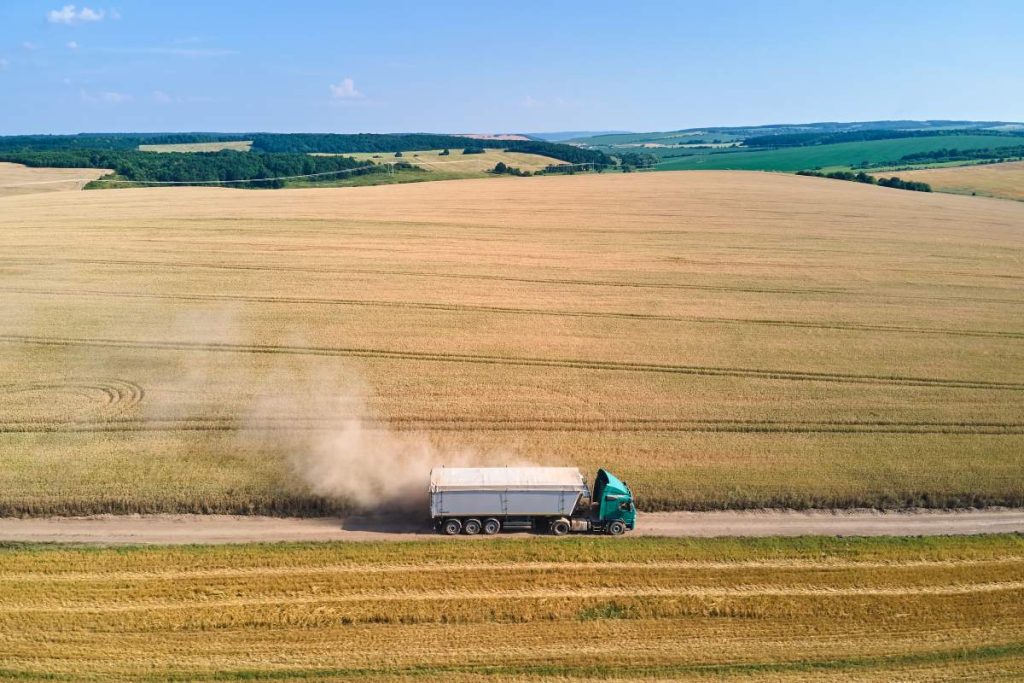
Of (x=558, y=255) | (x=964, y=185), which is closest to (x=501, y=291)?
(x=558, y=255)

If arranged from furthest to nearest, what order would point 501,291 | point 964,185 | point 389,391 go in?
point 964,185
point 501,291
point 389,391

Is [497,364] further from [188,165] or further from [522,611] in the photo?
[188,165]

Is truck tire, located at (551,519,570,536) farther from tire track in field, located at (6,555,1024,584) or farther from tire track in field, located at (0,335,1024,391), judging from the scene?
tire track in field, located at (0,335,1024,391)

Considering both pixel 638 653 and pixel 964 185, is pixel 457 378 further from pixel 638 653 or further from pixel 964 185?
pixel 964 185

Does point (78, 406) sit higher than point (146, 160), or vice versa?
point (146, 160)

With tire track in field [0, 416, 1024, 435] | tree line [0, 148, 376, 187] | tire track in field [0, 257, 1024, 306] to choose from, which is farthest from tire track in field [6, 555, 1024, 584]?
tree line [0, 148, 376, 187]

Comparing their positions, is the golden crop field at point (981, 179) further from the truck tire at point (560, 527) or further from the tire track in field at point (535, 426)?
the truck tire at point (560, 527)

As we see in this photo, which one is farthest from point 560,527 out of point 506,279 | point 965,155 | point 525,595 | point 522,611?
point 965,155
